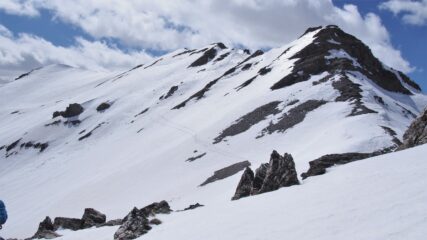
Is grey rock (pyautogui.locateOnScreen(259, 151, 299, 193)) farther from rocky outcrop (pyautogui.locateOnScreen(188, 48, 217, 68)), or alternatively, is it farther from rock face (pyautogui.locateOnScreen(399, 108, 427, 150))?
rocky outcrop (pyautogui.locateOnScreen(188, 48, 217, 68))

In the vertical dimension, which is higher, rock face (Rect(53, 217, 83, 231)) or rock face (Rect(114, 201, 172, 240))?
rock face (Rect(53, 217, 83, 231))

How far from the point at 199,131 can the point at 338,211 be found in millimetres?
51702

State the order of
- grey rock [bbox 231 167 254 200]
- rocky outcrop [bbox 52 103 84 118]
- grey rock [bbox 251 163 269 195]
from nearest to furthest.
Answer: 1. grey rock [bbox 251 163 269 195]
2. grey rock [bbox 231 167 254 200]
3. rocky outcrop [bbox 52 103 84 118]

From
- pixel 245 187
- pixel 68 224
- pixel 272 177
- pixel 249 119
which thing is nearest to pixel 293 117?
pixel 249 119

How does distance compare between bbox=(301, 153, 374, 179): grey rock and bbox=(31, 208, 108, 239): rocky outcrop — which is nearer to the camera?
bbox=(301, 153, 374, 179): grey rock

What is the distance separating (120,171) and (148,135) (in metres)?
19.1

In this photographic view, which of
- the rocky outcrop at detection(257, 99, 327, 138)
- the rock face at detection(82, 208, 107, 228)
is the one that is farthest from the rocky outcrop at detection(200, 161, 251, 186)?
the rock face at detection(82, 208, 107, 228)

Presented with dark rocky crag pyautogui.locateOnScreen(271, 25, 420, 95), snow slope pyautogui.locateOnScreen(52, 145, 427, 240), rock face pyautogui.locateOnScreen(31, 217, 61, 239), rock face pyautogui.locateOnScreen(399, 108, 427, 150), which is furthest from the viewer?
dark rocky crag pyautogui.locateOnScreen(271, 25, 420, 95)

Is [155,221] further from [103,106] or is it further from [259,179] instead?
[103,106]

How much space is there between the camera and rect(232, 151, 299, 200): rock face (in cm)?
2553

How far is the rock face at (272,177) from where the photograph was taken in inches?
1005

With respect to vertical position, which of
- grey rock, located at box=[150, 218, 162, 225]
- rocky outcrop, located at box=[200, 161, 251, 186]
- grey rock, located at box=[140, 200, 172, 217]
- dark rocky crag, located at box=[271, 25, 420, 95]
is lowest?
grey rock, located at box=[150, 218, 162, 225]

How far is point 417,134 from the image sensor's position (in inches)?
1030

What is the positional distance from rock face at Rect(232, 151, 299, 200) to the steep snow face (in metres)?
3.56
